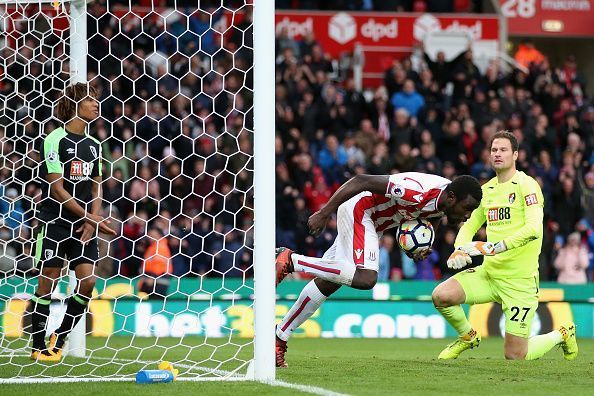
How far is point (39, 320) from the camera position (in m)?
9.06

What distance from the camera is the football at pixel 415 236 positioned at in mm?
8547

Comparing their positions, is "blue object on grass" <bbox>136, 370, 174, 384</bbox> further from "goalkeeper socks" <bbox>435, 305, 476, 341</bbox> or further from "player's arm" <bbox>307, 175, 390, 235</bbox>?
"goalkeeper socks" <bbox>435, 305, 476, 341</bbox>

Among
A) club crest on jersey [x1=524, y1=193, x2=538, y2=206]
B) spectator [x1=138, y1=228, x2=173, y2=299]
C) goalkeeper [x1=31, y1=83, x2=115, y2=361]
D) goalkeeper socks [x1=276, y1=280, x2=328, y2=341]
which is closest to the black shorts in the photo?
goalkeeper [x1=31, y1=83, x2=115, y2=361]

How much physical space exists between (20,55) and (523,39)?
17306mm

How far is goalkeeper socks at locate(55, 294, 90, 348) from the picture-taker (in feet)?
29.0

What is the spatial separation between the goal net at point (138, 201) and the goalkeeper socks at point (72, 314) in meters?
0.28

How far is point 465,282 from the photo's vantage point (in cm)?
967

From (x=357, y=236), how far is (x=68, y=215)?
7.44ft

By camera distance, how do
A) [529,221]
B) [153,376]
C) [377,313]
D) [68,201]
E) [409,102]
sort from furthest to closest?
[409,102], [377,313], [529,221], [68,201], [153,376]

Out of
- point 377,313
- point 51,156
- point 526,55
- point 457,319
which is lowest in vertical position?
point 377,313

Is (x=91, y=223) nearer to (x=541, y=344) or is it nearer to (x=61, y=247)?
(x=61, y=247)

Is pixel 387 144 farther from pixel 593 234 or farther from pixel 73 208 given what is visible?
pixel 73 208

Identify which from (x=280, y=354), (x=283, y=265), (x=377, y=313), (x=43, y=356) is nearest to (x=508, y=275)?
(x=283, y=265)

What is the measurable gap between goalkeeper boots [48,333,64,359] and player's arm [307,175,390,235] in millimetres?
2267
